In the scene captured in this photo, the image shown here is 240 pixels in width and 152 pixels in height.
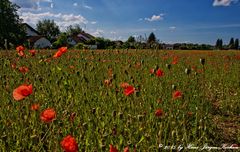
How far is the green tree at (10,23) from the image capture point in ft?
150

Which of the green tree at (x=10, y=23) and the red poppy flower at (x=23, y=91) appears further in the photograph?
the green tree at (x=10, y=23)

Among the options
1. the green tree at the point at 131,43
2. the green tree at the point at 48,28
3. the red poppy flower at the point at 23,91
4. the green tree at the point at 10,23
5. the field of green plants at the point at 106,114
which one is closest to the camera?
the red poppy flower at the point at 23,91

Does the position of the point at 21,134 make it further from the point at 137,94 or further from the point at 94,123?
the point at 137,94

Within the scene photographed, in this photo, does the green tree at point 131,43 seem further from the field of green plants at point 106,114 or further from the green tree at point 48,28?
the green tree at point 48,28

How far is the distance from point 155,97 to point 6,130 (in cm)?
161

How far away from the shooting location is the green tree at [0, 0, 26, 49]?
45781 millimetres

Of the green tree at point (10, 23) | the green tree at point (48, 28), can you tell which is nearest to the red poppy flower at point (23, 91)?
the green tree at point (10, 23)

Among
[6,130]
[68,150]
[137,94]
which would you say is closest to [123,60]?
[137,94]

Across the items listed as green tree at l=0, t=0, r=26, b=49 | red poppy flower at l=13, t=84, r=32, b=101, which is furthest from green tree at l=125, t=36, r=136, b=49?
green tree at l=0, t=0, r=26, b=49

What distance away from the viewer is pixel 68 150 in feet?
5.42

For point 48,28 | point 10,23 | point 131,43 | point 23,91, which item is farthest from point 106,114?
point 48,28

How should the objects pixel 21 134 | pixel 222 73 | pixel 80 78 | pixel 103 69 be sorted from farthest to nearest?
pixel 222 73 → pixel 103 69 → pixel 80 78 → pixel 21 134

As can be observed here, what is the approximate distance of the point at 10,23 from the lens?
1880 inches

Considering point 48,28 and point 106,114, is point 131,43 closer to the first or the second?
point 106,114
